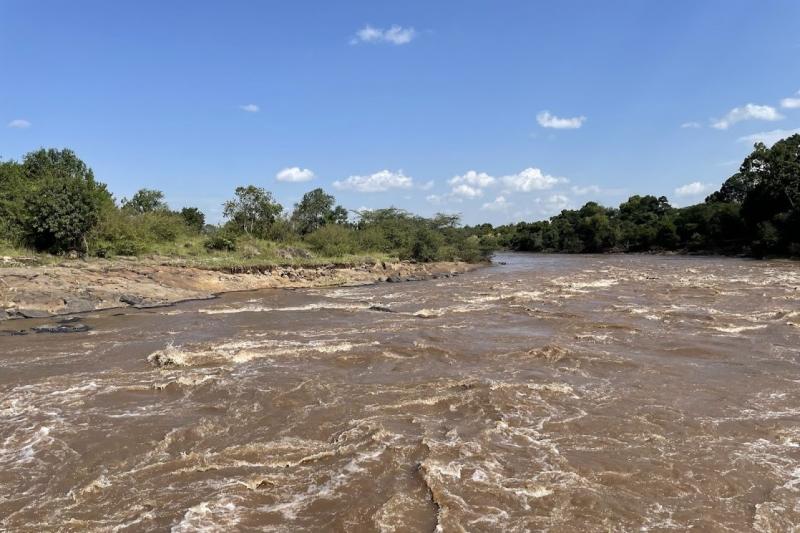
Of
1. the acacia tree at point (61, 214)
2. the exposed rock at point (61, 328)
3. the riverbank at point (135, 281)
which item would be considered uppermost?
the acacia tree at point (61, 214)

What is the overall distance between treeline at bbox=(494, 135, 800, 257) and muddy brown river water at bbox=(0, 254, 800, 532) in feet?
132

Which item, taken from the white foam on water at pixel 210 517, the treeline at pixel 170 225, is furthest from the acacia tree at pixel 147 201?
the white foam on water at pixel 210 517

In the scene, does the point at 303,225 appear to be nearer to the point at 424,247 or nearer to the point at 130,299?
the point at 424,247

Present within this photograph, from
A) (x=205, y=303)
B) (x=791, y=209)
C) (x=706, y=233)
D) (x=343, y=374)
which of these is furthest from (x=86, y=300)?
(x=706, y=233)

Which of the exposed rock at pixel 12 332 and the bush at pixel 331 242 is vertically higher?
the bush at pixel 331 242

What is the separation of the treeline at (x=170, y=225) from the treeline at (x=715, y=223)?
88.7ft

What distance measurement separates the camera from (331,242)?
42.4 meters

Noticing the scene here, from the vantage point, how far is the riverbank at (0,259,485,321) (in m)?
19.9

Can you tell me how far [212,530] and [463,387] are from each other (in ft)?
18.2

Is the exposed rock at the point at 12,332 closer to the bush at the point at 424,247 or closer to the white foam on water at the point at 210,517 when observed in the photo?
the white foam on water at the point at 210,517

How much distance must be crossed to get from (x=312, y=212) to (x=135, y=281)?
27060 mm

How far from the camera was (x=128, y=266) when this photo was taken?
26469 mm

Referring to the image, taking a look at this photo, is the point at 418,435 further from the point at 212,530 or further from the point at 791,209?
the point at 791,209

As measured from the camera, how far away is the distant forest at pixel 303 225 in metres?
28.9
